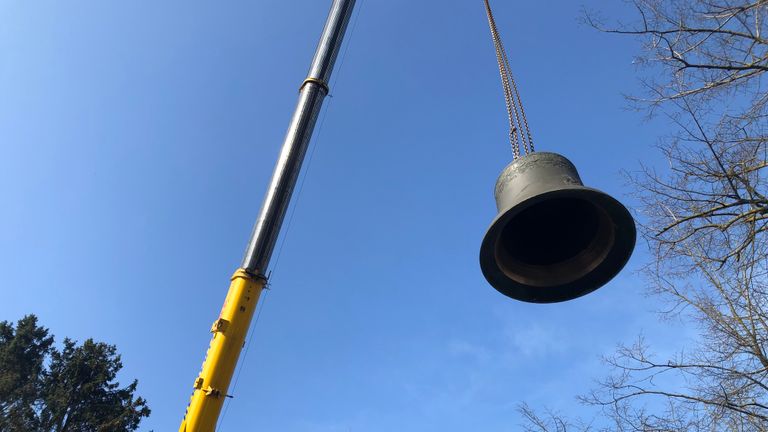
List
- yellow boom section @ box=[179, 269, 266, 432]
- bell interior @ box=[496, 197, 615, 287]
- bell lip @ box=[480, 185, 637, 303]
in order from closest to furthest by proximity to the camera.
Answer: bell lip @ box=[480, 185, 637, 303] < bell interior @ box=[496, 197, 615, 287] < yellow boom section @ box=[179, 269, 266, 432]

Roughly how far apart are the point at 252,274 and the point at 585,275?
214 inches

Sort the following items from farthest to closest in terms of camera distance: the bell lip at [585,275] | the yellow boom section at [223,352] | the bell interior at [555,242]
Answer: the yellow boom section at [223,352]
the bell interior at [555,242]
the bell lip at [585,275]

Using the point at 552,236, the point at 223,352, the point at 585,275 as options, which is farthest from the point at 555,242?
the point at 223,352

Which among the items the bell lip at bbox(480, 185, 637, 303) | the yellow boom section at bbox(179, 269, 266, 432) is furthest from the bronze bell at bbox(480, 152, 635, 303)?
the yellow boom section at bbox(179, 269, 266, 432)

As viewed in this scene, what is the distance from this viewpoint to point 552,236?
10.9 ft

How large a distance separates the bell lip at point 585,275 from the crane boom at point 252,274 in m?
4.95

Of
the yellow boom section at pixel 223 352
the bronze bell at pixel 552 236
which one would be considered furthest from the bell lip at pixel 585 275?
the yellow boom section at pixel 223 352

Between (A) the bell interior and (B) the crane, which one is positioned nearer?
(B) the crane

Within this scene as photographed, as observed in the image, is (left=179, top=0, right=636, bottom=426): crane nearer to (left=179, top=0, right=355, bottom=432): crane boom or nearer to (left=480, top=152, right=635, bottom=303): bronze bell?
(left=480, top=152, right=635, bottom=303): bronze bell

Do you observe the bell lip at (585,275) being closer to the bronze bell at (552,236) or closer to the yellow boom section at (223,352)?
the bronze bell at (552,236)

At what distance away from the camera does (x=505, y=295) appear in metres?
3.09

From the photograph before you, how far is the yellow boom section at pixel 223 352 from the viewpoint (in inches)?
255

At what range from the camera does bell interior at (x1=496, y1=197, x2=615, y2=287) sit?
3092 mm

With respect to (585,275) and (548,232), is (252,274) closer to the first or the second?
(548,232)
